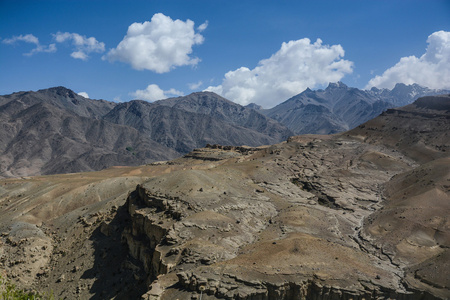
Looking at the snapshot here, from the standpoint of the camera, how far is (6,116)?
198 metres

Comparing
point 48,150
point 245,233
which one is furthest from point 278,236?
point 48,150

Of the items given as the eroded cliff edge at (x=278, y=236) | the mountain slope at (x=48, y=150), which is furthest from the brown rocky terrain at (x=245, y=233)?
the mountain slope at (x=48, y=150)

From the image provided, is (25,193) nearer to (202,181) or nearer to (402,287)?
(202,181)

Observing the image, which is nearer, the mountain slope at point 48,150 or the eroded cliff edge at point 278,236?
the eroded cliff edge at point 278,236

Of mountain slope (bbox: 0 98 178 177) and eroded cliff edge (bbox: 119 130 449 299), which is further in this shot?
mountain slope (bbox: 0 98 178 177)

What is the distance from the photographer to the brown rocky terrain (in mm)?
23453

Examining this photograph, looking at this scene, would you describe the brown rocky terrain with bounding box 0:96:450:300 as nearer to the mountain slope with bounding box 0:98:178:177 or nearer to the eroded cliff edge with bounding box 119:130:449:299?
the eroded cliff edge with bounding box 119:130:449:299

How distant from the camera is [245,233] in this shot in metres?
31.4

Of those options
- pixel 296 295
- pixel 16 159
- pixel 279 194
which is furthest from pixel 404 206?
pixel 16 159

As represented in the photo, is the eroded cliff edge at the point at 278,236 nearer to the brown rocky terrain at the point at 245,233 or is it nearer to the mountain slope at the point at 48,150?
the brown rocky terrain at the point at 245,233

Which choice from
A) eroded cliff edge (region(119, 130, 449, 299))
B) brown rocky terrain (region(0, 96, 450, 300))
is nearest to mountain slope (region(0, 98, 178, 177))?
brown rocky terrain (region(0, 96, 450, 300))

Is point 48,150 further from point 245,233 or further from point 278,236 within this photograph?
point 278,236

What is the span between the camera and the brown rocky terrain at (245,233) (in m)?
23.5

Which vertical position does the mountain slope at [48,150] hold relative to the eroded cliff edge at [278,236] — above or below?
above
